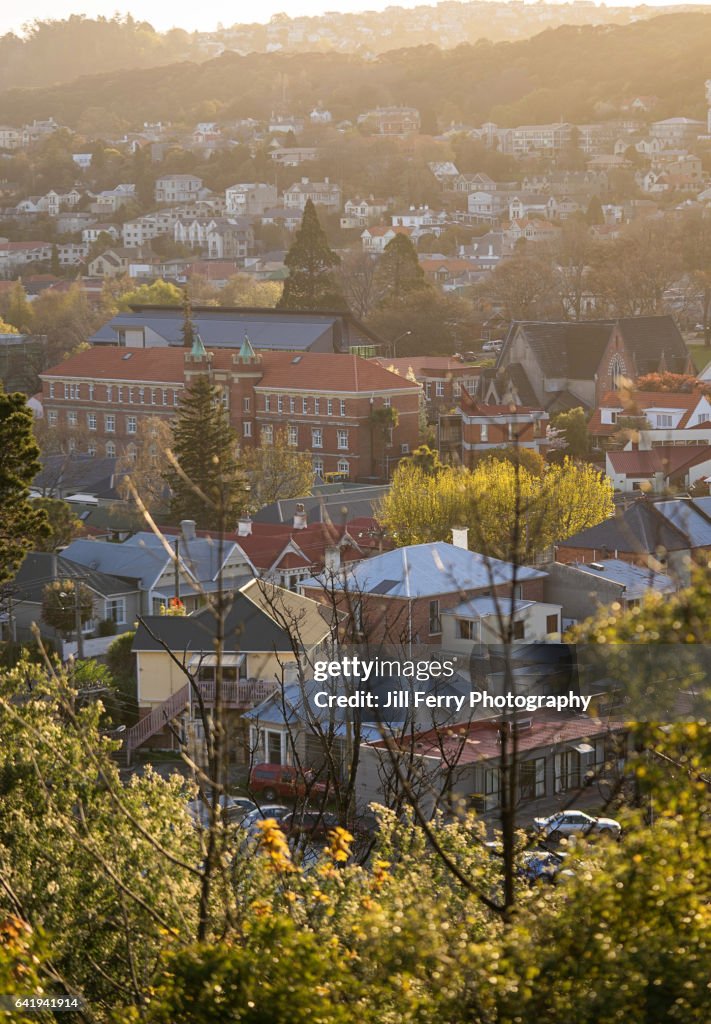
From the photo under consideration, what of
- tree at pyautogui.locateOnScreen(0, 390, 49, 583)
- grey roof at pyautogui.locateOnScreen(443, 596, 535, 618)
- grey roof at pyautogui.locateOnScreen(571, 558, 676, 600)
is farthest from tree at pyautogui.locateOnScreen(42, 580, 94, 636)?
grey roof at pyautogui.locateOnScreen(571, 558, 676, 600)

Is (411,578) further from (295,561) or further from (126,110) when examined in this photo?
(126,110)

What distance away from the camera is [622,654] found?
248 inches

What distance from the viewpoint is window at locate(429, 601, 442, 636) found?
19812 mm

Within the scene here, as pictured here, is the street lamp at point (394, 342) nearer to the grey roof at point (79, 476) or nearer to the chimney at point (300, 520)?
the grey roof at point (79, 476)

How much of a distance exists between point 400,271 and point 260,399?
1972cm

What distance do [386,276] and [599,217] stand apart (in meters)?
32.1

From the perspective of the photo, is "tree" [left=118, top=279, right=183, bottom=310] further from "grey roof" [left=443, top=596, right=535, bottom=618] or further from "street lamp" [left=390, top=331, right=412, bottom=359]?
"grey roof" [left=443, top=596, right=535, bottom=618]

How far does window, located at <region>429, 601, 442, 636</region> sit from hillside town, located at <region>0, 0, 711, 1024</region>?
0.15 metres

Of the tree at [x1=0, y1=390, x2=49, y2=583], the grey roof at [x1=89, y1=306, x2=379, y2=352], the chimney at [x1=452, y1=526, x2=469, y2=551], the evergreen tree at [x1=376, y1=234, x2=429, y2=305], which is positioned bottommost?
the chimney at [x1=452, y1=526, x2=469, y2=551]

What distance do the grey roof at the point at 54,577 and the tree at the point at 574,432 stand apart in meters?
15.7

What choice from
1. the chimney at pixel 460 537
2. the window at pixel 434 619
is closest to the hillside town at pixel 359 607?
the window at pixel 434 619

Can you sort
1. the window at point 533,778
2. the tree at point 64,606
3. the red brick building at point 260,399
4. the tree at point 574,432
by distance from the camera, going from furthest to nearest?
the red brick building at point 260,399 → the tree at point 574,432 → the tree at point 64,606 → the window at point 533,778

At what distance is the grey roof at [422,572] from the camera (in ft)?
65.4

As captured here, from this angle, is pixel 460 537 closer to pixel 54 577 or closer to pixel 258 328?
pixel 54 577
